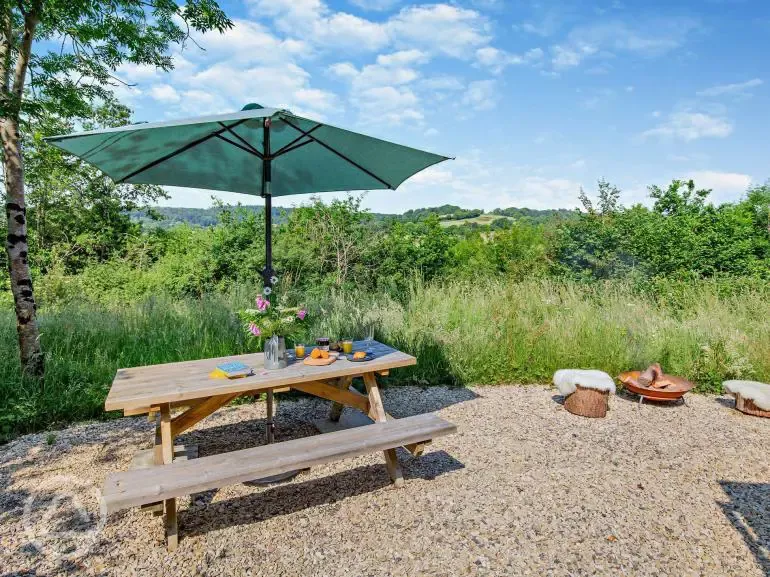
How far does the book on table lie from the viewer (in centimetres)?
265

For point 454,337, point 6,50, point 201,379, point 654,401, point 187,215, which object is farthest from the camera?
point 187,215

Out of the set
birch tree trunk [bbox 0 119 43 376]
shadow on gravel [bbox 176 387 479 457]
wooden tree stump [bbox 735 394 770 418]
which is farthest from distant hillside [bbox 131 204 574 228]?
wooden tree stump [bbox 735 394 770 418]

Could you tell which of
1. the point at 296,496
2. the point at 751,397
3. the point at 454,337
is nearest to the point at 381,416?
the point at 296,496

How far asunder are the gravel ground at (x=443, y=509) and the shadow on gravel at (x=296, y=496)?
0.01 meters

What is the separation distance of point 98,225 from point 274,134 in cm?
996

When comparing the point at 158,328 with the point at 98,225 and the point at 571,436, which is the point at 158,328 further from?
the point at 98,225

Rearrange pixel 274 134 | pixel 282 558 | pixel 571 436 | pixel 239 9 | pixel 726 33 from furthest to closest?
pixel 726 33, pixel 239 9, pixel 571 436, pixel 274 134, pixel 282 558

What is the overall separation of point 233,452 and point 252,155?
201cm

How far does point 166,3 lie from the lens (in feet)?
14.3

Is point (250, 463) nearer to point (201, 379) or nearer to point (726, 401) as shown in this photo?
point (201, 379)

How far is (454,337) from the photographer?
5.04 m

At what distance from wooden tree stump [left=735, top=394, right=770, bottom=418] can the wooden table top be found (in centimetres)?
313

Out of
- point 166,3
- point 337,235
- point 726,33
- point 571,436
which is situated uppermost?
point 726,33

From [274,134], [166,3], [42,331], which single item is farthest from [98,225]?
[274,134]
